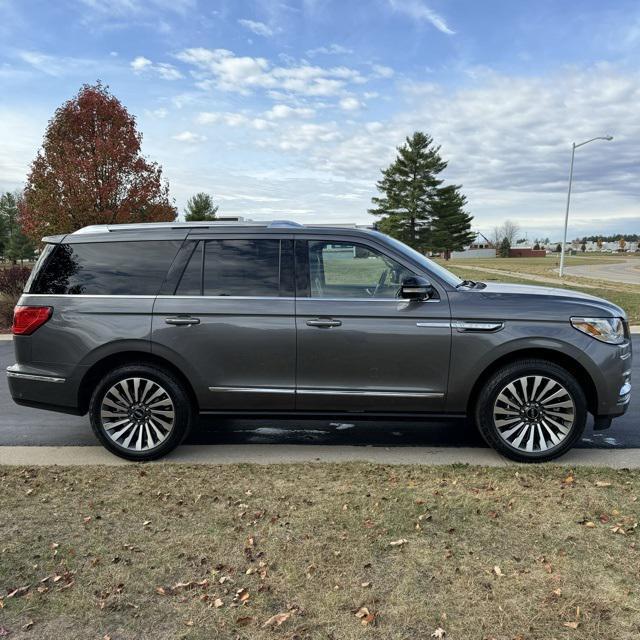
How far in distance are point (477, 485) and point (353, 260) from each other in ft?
6.43

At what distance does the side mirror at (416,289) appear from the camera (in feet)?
14.4

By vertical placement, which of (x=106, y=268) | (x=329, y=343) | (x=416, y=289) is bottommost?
(x=329, y=343)

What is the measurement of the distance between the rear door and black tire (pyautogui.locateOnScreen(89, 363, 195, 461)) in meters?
0.16

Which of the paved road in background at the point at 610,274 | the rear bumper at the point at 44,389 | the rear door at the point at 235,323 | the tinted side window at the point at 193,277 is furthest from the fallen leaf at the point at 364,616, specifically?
the paved road in background at the point at 610,274

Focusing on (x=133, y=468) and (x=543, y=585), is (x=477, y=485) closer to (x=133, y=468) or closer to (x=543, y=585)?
(x=543, y=585)

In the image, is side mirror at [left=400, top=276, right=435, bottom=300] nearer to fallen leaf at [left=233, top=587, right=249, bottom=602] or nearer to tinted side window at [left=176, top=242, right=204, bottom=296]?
tinted side window at [left=176, top=242, right=204, bottom=296]

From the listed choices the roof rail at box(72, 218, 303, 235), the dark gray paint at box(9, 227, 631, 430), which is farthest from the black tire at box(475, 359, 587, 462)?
the roof rail at box(72, 218, 303, 235)

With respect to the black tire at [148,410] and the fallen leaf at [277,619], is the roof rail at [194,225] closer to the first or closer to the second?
the black tire at [148,410]

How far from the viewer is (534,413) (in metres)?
4.47

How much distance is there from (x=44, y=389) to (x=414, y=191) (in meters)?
54.7

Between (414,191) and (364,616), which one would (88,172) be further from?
(414,191)

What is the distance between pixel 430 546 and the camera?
322 centimetres

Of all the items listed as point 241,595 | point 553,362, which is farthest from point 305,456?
point 553,362

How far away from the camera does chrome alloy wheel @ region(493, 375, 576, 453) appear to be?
14.6 feet
